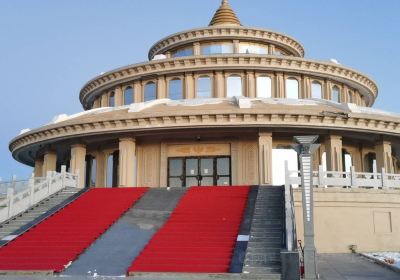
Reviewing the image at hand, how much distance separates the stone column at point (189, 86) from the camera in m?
31.6

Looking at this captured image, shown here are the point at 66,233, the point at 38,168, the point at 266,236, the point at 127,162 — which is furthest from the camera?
the point at 38,168

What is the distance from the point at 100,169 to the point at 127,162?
411cm

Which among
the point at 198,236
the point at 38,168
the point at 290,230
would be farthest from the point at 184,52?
the point at 290,230

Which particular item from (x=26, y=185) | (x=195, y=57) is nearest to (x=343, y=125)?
(x=195, y=57)

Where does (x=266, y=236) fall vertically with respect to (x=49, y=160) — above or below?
below

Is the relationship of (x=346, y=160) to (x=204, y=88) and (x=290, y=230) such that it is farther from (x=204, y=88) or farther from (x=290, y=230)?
(x=290, y=230)

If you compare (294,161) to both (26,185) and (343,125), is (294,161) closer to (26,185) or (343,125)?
(343,125)

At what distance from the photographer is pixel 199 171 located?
2844cm

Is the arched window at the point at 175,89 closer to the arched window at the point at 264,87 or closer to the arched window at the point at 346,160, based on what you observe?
the arched window at the point at 264,87

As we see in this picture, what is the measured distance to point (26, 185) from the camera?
2377 cm

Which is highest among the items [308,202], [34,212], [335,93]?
[335,93]

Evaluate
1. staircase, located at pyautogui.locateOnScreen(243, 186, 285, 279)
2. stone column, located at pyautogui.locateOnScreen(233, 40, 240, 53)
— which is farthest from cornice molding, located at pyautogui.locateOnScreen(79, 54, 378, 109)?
staircase, located at pyautogui.locateOnScreen(243, 186, 285, 279)

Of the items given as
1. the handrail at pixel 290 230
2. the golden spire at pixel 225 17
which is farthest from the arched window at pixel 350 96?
the handrail at pixel 290 230

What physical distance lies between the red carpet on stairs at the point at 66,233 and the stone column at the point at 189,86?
31.7ft
